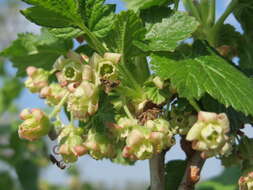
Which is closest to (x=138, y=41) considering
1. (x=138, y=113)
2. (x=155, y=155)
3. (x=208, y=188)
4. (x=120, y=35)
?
(x=120, y=35)

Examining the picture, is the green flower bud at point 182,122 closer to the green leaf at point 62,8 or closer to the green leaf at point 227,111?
the green leaf at point 227,111

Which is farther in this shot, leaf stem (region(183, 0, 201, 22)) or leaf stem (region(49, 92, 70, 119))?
leaf stem (region(183, 0, 201, 22))

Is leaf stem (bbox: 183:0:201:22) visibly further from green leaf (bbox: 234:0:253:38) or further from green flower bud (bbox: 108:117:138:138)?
green flower bud (bbox: 108:117:138:138)

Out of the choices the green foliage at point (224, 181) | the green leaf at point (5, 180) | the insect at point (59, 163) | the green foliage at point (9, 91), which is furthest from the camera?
the green foliage at point (9, 91)

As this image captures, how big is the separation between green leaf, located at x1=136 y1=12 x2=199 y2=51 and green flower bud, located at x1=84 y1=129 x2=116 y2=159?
23 centimetres

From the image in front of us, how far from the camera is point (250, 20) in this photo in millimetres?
1481

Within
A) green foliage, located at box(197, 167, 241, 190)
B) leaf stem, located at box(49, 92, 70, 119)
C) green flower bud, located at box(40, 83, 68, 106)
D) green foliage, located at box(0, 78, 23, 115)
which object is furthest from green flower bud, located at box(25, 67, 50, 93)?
green foliage, located at box(0, 78, 23, 115)

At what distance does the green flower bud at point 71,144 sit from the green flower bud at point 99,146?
0.02m

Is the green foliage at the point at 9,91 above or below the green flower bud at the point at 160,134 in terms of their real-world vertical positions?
below

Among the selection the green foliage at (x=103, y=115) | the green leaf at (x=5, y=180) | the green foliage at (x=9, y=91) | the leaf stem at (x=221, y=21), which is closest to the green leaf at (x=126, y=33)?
the green foliage at (x=103, y=115)

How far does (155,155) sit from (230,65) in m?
0.29

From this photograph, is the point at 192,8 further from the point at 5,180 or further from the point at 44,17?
the point at 5,180

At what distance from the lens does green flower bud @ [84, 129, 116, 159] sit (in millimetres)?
1100

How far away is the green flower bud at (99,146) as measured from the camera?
1100mm
